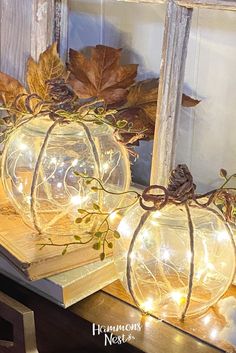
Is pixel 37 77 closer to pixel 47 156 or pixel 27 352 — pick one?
pixel 47 156

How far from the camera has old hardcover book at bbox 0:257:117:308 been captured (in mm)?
728

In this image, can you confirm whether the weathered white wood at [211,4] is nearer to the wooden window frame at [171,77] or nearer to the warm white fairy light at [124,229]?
the wooden window frame at [171,77]

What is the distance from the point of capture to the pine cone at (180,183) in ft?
2.18

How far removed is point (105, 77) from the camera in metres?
0.89

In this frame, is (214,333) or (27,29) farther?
(27,29)

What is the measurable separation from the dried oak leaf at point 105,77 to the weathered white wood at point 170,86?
11 cm

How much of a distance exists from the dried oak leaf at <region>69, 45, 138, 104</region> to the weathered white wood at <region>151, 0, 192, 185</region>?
11 cm

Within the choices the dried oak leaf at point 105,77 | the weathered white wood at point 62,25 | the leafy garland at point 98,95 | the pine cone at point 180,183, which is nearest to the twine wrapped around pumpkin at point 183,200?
the pine cone at point 180,183

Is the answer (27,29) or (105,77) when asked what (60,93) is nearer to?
(105,77)

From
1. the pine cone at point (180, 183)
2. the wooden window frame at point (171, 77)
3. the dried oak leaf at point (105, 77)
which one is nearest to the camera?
the pine cone at point (180, 183)

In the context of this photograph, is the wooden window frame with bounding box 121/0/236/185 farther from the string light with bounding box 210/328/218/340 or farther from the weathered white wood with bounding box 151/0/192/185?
the string light with bounding box 210/328/218/340

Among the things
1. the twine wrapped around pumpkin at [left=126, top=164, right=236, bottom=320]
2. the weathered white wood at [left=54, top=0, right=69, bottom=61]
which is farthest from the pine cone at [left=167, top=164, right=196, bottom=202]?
the weathered white wood at [left=54, top=0, right=69, bottom=61]

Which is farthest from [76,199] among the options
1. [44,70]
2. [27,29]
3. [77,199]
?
[27,29]

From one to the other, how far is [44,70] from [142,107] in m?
0.16
